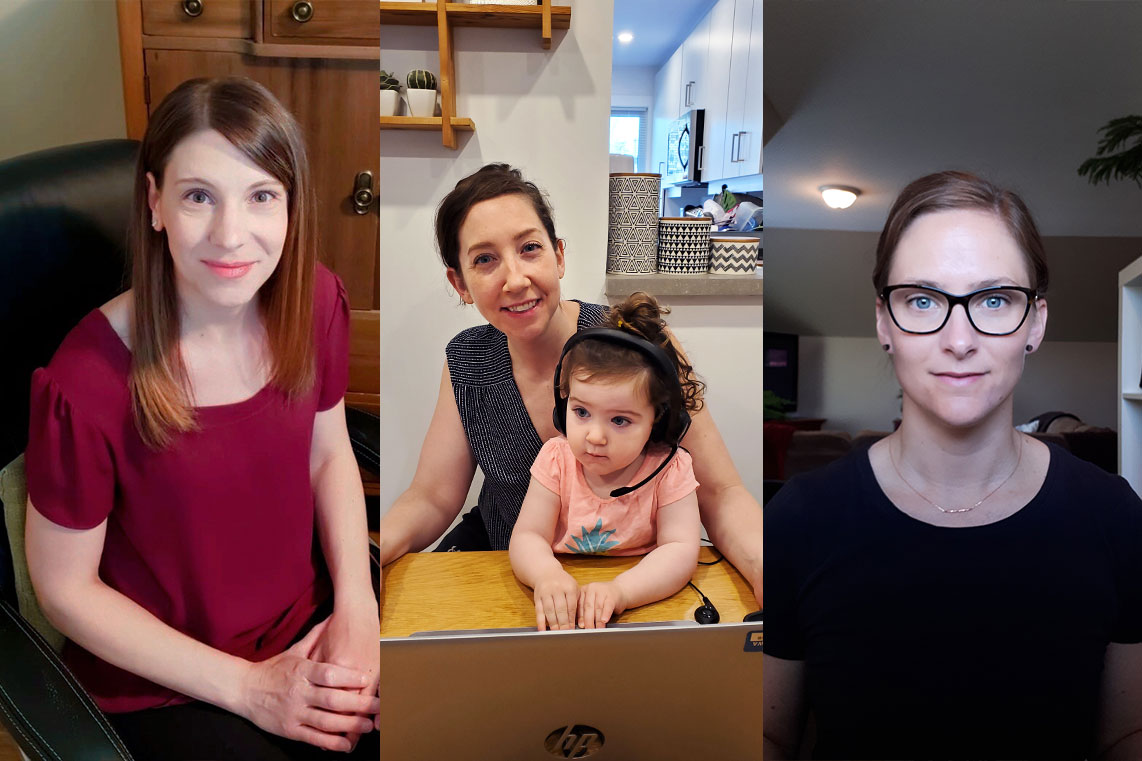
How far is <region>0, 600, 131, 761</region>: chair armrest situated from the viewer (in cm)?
112

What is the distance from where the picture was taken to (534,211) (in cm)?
123

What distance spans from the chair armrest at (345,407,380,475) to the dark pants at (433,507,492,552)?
0.56ft

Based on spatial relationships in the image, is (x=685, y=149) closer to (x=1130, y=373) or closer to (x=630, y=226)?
(x=630, y=226)

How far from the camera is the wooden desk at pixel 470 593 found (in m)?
1.26

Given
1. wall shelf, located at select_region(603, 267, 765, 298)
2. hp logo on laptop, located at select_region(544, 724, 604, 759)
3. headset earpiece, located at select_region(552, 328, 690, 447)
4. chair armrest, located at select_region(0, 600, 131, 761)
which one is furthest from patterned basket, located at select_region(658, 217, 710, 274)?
chair armrest, located at select_region(0, 600, 131, 761)

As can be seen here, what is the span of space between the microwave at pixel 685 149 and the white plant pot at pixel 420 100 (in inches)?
13.6

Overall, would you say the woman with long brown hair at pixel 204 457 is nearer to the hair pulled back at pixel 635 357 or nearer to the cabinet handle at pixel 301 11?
the cabinet handle at pixel 301 11

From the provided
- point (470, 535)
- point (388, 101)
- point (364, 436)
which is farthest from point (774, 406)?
point (388, 101)

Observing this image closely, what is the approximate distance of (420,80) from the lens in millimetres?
1222

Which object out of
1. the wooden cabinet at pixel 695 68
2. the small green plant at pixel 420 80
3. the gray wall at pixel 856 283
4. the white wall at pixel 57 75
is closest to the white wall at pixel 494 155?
the small green plant at pixel 420 80

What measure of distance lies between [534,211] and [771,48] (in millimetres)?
487

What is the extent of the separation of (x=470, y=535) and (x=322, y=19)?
0.81 m

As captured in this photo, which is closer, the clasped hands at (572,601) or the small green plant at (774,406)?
the clasped hands at (572,601)

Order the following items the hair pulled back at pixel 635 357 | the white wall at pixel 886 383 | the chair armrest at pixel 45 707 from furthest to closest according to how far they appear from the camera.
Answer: the white wall at pixel 886 383 < the hair pulled back at pixel 635 357 < the chair armrest at pixel 45 707
